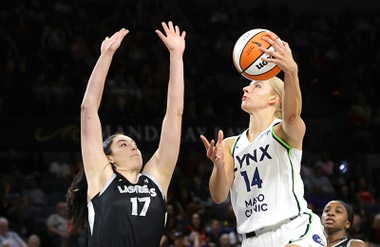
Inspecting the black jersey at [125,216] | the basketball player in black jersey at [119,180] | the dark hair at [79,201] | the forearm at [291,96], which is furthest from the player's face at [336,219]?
the dark hair at [79,201]

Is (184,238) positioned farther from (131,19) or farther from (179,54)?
(131,19)

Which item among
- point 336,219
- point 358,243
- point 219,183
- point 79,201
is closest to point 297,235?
point 219,183

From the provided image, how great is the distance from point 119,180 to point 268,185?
1.16 meters

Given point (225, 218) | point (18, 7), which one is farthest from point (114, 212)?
point (18, 7)

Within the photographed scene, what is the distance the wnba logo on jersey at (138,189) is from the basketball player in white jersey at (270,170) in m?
0.72

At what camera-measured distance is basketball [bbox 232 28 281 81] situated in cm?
534

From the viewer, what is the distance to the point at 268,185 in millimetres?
5246

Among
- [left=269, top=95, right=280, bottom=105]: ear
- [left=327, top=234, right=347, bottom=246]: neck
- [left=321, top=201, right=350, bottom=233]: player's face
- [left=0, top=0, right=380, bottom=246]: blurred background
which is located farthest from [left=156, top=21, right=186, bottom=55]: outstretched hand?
[left=0, top=0, right=380, bottom=246]: blurred background

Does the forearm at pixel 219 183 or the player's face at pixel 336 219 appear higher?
the forearm at pixel 219 183

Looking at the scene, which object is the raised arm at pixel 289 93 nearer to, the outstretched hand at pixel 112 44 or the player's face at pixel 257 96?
the player's face at pixel 257 96

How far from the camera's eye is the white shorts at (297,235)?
5043 mm

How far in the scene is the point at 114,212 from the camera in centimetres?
448

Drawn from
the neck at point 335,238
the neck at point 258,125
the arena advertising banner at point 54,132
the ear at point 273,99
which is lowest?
the neck at point 335,238

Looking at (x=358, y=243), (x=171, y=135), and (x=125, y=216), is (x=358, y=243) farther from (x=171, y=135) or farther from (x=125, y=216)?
(x=125, y=216)
